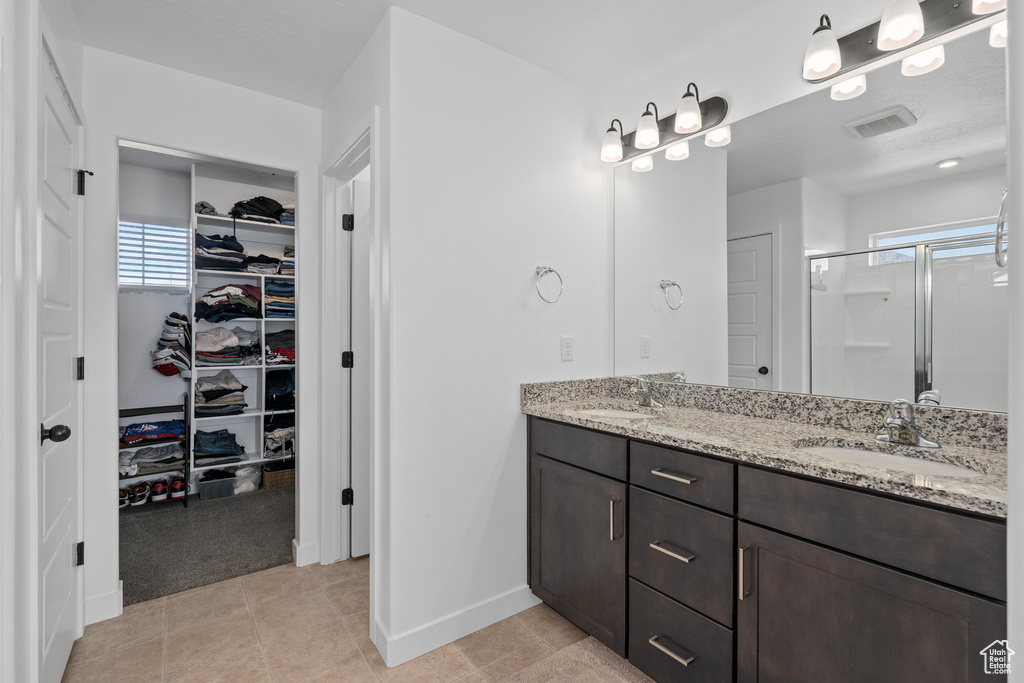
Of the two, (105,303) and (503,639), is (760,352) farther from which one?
(105,303)

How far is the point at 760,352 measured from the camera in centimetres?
193

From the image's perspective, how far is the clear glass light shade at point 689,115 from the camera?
2.02 meters

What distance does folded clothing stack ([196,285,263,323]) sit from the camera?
141 inches

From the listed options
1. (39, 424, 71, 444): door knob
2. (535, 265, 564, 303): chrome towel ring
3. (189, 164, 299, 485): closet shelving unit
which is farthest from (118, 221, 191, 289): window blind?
(535, 265, 564, 303): chrome towel ring

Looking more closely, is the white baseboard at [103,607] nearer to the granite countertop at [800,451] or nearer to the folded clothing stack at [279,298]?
the granite countertop at [800,451]

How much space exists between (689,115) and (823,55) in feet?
1.70

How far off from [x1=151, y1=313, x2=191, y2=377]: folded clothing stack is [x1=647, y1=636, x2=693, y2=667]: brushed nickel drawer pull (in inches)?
137

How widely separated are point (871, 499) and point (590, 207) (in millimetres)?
1704

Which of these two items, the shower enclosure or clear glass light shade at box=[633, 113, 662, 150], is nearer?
the shower enclosure

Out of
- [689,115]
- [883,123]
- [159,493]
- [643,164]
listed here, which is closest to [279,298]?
[159,493]

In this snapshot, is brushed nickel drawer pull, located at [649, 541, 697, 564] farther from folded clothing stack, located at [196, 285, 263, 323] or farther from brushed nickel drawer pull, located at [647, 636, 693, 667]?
folded clothing stack, located at [196, 285, 263, 323]

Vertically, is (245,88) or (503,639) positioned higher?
(245,88)

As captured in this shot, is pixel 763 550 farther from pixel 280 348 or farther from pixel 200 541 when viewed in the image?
pixel 280 348

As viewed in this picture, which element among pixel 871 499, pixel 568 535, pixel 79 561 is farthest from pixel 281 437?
pixel 871 499
